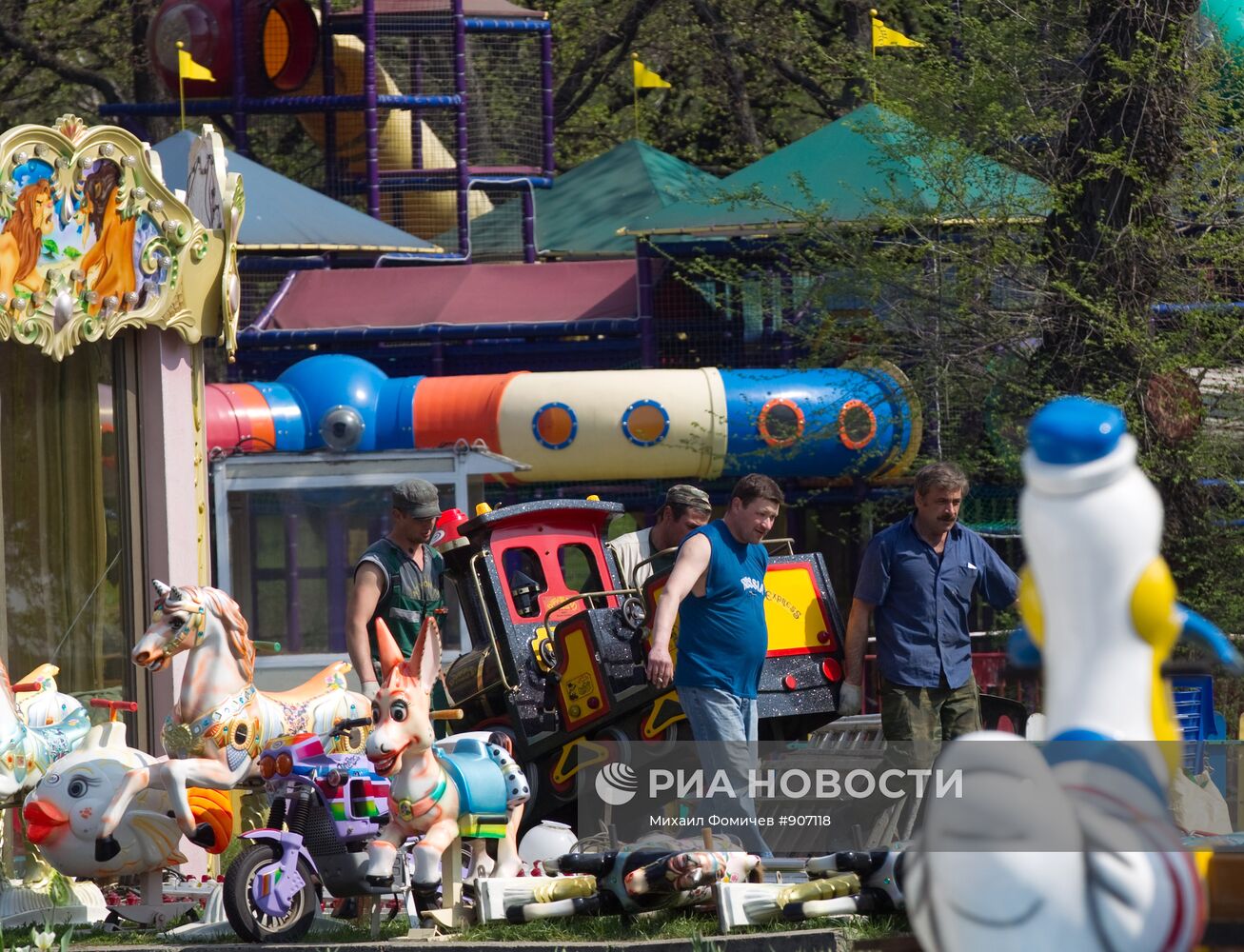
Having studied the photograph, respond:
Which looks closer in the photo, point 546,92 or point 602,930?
point 602,930

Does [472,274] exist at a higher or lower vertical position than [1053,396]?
higher

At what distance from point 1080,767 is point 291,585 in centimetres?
1118

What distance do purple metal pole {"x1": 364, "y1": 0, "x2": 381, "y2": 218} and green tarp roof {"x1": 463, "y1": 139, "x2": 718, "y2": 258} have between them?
1915mm

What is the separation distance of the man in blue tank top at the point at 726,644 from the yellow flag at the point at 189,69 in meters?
14.1

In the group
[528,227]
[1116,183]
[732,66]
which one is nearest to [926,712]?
[1116,183]

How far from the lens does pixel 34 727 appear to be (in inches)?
328

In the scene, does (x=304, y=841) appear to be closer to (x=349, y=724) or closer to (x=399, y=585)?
(x=349, y=724)

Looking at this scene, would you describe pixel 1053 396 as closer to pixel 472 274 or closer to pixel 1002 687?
pixel 1002 687

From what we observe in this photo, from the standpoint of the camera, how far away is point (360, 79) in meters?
23.1

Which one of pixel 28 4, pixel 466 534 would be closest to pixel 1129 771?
pixel 466 534

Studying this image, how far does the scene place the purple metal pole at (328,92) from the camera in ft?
73.2

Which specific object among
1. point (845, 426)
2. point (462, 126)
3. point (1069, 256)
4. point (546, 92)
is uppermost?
point (546, 92)

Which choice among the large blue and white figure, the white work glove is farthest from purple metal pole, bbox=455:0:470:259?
the large blue and white figure

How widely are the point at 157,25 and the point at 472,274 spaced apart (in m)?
5.33
